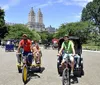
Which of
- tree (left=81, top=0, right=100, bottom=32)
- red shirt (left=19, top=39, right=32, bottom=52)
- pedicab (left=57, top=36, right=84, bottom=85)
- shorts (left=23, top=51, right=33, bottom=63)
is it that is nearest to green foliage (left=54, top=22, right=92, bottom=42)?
tree (left=81, top=0, right=100, bottom=32)

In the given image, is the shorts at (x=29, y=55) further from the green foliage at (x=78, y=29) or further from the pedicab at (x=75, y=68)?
the green foliage at (x=78, y=29)

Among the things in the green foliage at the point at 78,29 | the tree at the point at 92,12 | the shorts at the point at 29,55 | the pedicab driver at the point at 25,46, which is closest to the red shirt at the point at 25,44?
the pedicab driver at the point at 25,46

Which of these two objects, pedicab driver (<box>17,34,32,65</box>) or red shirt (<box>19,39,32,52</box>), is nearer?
pedicab driver (<box>17,34,32,65</box>)

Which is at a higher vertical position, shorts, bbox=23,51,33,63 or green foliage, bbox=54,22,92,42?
green foliage, bbox=54,22,92,42

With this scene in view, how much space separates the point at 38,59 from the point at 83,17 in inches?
3331

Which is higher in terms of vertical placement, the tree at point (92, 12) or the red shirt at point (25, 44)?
the tree at point (92, 12)

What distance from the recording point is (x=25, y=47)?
14.0 metres


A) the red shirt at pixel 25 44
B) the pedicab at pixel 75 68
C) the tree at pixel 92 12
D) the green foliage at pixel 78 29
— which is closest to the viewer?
the pedicab at pixel 75 68

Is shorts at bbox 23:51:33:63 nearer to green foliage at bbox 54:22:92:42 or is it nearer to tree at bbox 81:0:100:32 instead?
green foliage at bbox 54:22:92:42

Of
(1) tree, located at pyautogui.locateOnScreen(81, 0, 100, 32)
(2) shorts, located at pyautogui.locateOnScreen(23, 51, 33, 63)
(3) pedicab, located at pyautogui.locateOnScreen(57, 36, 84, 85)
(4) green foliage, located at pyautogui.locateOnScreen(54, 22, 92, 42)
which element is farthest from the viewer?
(1) tree, located at pyautogui.locateOnScreen(81, 0, 100, 32)

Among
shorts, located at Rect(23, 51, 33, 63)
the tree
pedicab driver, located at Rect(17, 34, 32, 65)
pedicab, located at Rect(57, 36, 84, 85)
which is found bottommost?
pedicab, located at Rect(57, 36, 84, 85)

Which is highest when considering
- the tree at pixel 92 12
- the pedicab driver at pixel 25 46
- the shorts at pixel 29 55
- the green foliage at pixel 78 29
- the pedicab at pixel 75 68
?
the tree at pixel 92 12

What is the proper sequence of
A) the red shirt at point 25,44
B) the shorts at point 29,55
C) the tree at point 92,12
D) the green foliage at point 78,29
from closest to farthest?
1. the shorts at point 29,55
2. the red shirt at point 25,44
3. the green foliage at point 78,29
4. the tree at point 92,12

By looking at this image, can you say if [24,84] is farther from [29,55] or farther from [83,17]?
[83,17]
